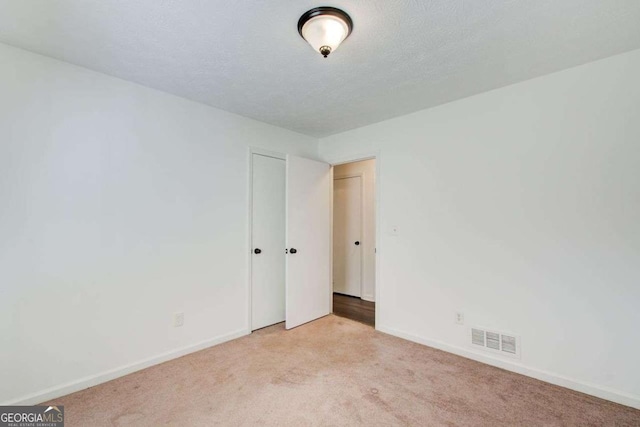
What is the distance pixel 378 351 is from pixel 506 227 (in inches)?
65.1

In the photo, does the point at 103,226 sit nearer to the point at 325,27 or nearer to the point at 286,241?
the point at 286,241

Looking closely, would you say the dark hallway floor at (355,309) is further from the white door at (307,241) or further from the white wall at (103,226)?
the white wall at (103,226)

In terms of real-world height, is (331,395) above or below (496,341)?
below

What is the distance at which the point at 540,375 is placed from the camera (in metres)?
2.26

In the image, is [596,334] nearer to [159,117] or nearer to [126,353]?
[126,353]

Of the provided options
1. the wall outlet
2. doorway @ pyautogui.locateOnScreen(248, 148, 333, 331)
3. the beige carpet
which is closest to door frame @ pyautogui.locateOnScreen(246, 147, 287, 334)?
doorway @ pyautogui.locateOnScreen(248, 148, 333, 331)

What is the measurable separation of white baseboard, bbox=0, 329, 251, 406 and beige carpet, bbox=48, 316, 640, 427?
2.3 inches

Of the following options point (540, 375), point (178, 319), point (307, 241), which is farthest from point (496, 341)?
point (178, 319)

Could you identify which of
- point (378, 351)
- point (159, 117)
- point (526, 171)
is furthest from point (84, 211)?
point (526, 171)

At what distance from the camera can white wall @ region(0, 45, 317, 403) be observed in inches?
76.1

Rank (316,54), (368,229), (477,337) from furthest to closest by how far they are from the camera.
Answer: (368,229)
(477,337)
(316,54)

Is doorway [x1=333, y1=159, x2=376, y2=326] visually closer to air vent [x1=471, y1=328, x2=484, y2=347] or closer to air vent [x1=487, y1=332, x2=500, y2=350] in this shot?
air vent [x1=471, y1=328, x2=484, y2=347]

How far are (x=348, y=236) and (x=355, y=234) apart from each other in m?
0.15

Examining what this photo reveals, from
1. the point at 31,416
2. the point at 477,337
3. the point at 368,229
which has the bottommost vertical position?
the point at 31,416
